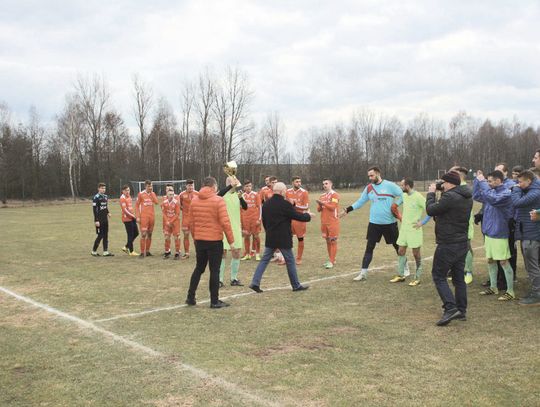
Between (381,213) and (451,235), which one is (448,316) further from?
(381,213)

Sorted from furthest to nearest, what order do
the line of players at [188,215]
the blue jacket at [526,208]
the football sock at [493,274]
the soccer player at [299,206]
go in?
the soccer player at [299,206] → the line of players at [188,215] → the football sock at [493,274] → the blue jacket at [526,208]

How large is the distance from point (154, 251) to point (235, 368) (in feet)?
35.0

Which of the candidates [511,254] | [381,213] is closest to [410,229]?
[381,213]

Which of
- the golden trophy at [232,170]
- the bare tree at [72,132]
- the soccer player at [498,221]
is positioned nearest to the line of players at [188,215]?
the golden trophy at [232,170]

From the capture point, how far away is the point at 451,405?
4.20 meters

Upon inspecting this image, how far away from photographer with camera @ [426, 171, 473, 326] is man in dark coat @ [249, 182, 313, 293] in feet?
8.47

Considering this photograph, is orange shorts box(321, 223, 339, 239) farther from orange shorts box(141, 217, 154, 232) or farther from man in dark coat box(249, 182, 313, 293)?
orange shorts box(141, 217, 154, 232)

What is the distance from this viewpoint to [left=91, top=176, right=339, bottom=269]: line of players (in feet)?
38.2

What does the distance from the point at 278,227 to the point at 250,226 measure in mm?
4332

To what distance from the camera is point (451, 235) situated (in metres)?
6.73

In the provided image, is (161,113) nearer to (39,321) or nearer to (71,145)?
(71,145)

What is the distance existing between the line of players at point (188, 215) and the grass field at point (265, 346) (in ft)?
→ 6.79

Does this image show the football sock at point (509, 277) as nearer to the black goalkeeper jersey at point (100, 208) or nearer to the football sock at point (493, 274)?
the football sock at point (493, 274)

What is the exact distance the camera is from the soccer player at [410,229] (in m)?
9.23
